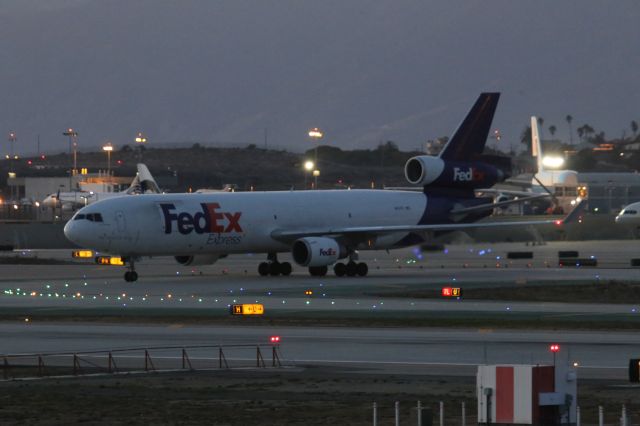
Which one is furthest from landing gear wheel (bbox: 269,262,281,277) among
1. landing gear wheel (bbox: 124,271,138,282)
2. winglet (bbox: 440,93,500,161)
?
winglet (bbox: 440,93,500,161)

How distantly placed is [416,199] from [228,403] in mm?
45214

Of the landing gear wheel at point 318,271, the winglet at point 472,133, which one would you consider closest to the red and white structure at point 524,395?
the landing gear wheel at point 318,271

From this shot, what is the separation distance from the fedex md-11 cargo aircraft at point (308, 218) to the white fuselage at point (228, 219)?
0.05 meters

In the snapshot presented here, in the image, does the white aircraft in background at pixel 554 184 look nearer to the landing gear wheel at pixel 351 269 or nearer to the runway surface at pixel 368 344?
the landing gear wheel at pixel 351 269

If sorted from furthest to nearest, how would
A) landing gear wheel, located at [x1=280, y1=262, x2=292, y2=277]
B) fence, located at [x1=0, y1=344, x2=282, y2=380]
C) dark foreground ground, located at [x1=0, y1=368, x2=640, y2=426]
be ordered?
landing gear wheel, located at [x1=280, y1=262, x2=292, y2=277] < fence, located at [x1=0, y1=344, x2=282, y2=380] < dark foreground ground, located at [x1=0, y1=368, x2=640, y2=426]

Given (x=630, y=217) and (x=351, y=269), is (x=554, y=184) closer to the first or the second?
(x=630, y=217)

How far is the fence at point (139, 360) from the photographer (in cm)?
3262

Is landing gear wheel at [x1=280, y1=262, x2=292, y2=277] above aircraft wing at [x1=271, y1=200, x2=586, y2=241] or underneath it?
underneath

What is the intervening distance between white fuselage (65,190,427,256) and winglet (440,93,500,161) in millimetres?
3202

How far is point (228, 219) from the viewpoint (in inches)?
2581

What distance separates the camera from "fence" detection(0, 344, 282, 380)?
107ft

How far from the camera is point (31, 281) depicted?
64.8m

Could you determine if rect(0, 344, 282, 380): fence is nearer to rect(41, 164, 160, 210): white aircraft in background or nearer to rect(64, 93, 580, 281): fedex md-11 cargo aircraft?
rect(64, 93, 580, 281): fedex md-11 cargo aircraft

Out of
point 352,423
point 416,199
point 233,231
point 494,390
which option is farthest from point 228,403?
point 416,199
